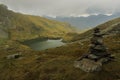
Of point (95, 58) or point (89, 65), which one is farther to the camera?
point (95, 58)

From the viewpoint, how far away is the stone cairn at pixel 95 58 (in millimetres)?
67875

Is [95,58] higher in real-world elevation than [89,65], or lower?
higher

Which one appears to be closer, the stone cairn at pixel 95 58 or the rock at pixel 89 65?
the rock at pixel 89 65

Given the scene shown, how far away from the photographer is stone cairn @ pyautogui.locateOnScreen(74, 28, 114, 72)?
67875 mm

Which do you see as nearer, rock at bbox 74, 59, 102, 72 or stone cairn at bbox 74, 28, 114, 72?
rock at bbox 74, 59, 102, 72

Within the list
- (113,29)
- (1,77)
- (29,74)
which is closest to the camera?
(29,74)

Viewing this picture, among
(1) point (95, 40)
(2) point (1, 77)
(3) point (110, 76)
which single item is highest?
(1) point (95, 40)

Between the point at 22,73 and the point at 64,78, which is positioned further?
the point at 22,73

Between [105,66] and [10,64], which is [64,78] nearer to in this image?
[105,66]

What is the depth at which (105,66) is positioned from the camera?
68.9m

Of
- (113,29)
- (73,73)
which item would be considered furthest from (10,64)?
(113,29)

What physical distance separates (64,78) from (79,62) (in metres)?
6.96

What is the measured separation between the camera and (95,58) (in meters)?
68.8

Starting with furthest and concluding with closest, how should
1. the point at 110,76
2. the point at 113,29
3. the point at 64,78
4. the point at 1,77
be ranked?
1. the point at 113,29
2. the point at 1,77
3. the point at 64,78
4. the point at 110,76
